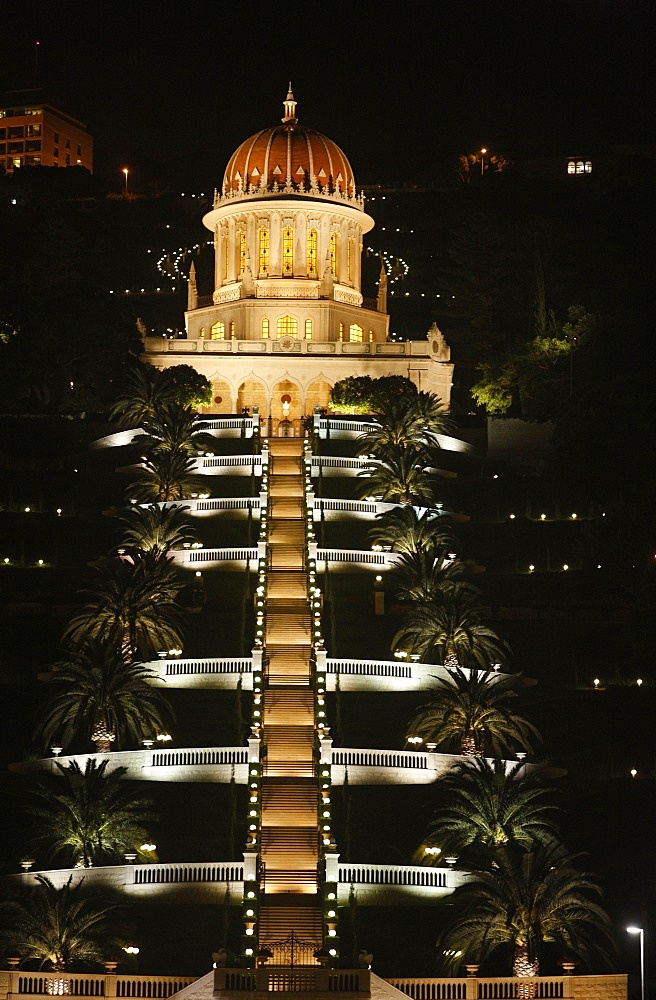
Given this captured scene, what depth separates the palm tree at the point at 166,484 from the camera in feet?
257

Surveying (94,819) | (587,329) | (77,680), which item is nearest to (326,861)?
(94,819)

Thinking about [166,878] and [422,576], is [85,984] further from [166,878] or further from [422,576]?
[422,576]

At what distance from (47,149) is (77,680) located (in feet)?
367

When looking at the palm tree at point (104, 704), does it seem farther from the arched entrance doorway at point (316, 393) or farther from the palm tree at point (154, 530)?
the arched entrance doorway at point (316, 393)

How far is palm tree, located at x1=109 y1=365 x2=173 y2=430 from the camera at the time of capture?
8838 centimetres

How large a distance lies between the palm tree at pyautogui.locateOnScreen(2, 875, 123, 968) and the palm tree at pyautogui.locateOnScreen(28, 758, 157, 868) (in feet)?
15.7

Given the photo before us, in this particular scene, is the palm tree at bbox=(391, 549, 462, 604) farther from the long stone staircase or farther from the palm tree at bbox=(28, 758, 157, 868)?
the palm tree at bbox=(28, 758, 157, 868)

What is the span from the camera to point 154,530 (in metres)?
71.7

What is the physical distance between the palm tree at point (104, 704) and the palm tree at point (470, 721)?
26.8 feet

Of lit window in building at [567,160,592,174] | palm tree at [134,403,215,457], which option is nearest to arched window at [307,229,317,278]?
palm tree at [134,403,215,457]

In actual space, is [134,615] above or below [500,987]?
above

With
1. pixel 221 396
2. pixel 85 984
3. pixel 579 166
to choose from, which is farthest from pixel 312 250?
pixel 85 984

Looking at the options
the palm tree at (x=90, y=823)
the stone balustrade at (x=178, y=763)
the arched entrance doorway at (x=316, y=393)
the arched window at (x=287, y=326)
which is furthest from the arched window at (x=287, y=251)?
the palm tree at (x=90, y=823)

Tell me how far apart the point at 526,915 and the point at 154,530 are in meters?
29.5
